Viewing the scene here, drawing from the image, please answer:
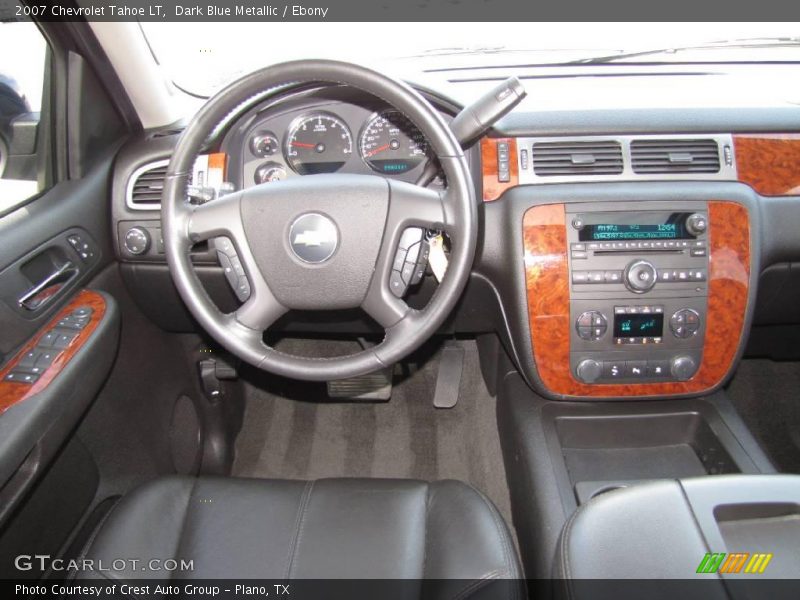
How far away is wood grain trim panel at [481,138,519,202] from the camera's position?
165cm

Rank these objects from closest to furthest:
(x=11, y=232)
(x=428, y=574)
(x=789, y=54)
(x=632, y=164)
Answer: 1. (x=428, y=574)
2. (x=11, y=232)
3. (x=632, y=164)
4. (x=789, y=54)

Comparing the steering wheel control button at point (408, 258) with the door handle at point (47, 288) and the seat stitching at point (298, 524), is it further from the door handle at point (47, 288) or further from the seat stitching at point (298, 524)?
the door handle at point (47, 288)

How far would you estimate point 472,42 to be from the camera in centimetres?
187

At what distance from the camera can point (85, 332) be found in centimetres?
154

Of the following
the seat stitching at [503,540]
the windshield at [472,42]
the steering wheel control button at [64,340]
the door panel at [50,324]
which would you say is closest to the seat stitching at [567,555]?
the seat stitching at [503,540]

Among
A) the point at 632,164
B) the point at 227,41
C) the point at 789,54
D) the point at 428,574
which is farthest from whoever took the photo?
the point at 789,54

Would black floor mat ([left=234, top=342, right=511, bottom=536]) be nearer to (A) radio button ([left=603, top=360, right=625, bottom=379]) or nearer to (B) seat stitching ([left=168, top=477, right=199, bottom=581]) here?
(A) radio button ([left=603, top=360, right=625, bottom=379])

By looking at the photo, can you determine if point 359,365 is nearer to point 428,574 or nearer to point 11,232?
point 428,574

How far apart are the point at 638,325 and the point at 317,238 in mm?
942

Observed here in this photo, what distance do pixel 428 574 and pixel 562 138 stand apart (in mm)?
1185

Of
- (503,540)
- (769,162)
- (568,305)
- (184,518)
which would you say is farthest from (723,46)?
(184,518)

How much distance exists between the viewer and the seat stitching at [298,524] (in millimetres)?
1230

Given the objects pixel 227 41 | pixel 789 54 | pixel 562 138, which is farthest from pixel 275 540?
pixel 789 54

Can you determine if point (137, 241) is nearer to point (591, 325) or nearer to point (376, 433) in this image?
point (376, 433)
